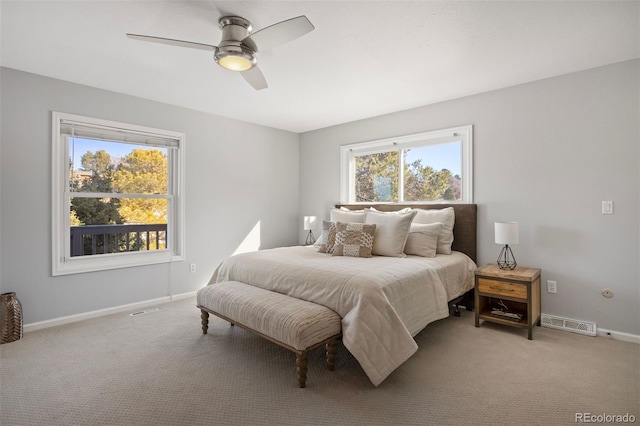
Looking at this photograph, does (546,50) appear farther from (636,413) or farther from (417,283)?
(636,413)

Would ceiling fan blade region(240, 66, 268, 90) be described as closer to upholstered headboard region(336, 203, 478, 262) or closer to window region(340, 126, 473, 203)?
window region(340, 126, 473, 203)

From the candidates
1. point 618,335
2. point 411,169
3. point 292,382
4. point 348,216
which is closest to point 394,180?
point 411,169

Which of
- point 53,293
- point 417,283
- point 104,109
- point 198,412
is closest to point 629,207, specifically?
point 417,283

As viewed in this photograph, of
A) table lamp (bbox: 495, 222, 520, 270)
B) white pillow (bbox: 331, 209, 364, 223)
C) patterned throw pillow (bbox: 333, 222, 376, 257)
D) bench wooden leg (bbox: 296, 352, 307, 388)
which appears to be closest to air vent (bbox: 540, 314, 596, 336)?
table lamp (bbox: 495, 222, 520, 270)

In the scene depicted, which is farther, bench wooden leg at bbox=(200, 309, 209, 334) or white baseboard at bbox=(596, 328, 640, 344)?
bench wooden leg at bbox=(200, 309, 209, 334)

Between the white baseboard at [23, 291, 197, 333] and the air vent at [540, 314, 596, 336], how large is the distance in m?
4.05

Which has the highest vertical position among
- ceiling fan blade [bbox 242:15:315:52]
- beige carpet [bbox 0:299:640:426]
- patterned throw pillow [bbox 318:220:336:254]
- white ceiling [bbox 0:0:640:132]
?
white ceiling [bbox 0:0:640:132]

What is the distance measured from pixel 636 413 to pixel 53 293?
15.3 feet

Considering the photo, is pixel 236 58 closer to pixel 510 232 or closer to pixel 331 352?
pixel 331 352

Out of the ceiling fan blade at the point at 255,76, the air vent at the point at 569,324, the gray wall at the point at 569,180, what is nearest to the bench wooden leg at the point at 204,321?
the ceiling fan blade at the point at 255,76

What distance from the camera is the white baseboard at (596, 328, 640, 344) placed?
2758mm

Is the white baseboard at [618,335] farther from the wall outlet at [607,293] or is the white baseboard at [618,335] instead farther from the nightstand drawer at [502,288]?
the nightstand drawer at [502,288]

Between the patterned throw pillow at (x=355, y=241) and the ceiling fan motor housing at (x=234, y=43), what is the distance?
1.88m

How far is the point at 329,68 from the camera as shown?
2957 millimetres
